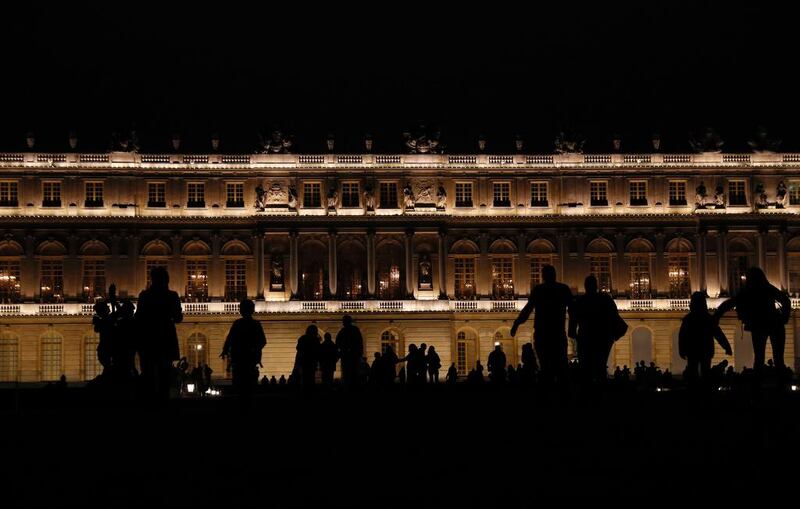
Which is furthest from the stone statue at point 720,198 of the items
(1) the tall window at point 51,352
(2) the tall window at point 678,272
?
(1) the tall window at point 51,352

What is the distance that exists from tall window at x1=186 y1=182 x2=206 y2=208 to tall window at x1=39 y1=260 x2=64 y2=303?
6.67m

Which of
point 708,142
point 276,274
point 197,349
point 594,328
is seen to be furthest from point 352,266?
point 594,328

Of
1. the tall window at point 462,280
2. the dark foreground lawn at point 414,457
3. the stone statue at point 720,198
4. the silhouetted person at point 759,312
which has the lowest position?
the dark foreground lawn at point 414,457

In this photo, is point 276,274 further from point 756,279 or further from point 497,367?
point 756,279

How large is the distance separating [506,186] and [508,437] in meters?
47.9

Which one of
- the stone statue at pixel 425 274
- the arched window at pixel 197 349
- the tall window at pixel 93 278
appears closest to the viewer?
the arched window at pixel 197 349

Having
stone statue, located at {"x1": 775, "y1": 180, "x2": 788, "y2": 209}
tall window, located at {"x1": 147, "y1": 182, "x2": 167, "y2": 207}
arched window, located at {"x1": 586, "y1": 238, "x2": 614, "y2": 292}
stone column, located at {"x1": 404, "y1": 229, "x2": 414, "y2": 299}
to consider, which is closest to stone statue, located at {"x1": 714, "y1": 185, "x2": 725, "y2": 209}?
stone statue, located at {"x1": 775, "y1": 180, "x2": 788, "y2": 209}

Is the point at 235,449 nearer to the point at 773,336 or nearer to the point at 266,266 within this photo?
the point at 773,336

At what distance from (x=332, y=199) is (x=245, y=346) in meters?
40.5

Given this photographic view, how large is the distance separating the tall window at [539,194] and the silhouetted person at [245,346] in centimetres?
4205

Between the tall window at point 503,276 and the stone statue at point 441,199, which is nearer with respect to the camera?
the stone statue at point 441,199

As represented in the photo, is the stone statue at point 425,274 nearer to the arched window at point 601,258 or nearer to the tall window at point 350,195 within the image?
the tall window at point 350,195

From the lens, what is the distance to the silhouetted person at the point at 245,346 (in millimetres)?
19453

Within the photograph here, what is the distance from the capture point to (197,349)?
5844cm
